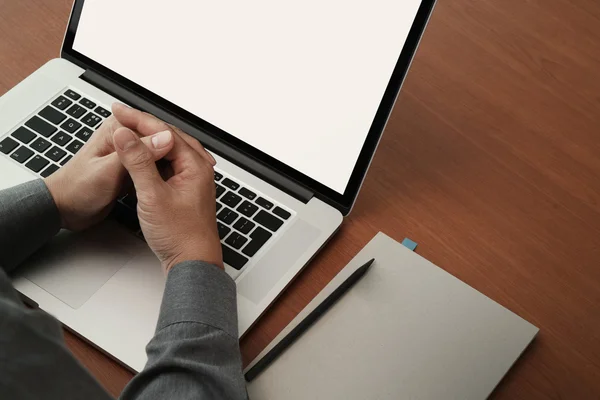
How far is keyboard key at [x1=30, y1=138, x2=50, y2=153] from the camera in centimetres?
93

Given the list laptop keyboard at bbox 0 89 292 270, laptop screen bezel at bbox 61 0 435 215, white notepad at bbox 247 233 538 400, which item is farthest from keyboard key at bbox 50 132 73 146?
white notepad at bbox 247 233 538 400

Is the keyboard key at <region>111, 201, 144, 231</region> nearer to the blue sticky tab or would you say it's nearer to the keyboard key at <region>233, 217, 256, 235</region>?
the keyboard key at <region>233, 217, 256, 235</region>

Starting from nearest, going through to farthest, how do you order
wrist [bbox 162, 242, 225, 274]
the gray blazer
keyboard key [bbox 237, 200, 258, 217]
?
the gray blazer, wrist [bbox 162, 242, 225, 274], keyboard key [bbox 237, 200, 258, 217]

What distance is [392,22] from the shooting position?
797mm

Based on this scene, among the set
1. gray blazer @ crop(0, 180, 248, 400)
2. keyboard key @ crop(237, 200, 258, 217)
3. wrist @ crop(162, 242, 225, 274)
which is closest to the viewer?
gray blazer @ crop(0, 180, 248, 400)

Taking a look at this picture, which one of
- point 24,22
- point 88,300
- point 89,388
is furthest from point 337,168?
point 24,22

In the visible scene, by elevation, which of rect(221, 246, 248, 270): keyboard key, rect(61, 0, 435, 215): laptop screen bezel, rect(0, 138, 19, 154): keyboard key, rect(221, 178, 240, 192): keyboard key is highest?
rect(61, 0, 435, 215): laptop screen bezel

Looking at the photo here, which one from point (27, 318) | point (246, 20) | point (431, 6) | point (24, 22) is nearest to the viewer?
point (27, 318)

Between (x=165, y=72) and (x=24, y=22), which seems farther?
(x=24, y=22)

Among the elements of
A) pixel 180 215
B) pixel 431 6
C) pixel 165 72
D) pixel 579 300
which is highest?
pixel 431 6

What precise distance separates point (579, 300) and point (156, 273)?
0.48 meters

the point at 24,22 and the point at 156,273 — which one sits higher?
the point at 24,22

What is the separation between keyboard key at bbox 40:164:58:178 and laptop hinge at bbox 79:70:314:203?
137mm

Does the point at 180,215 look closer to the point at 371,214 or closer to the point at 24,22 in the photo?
the point at 371,214
